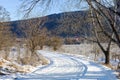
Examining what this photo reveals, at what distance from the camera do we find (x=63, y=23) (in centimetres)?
2755

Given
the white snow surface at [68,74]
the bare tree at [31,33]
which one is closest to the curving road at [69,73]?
the white snow surface at [68,74]

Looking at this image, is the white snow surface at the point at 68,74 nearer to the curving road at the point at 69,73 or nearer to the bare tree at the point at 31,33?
the curving road at the point at 69,73

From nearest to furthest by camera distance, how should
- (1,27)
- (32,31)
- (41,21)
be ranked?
(1,27), (32,31), (41,21)

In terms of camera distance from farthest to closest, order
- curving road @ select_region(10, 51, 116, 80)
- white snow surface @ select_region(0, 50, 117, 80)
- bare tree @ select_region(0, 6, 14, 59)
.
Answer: bare tree @ select_region(0, 6, 14, 59) < curving road @ select_region(10, 51, 116, 80) < white snow surface @ select_region(0, 50, 117, 80)

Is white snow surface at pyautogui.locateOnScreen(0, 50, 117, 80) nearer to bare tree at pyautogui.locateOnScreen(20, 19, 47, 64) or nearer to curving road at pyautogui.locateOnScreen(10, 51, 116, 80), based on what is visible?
curving road at pyautogui.locateOnScreen(10, 51, 116, 80)

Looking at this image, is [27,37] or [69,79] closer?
[69,79]

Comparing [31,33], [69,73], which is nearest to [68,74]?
[69,73]

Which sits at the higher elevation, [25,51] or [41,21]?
[41,21]

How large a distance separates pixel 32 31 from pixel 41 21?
3698 mm

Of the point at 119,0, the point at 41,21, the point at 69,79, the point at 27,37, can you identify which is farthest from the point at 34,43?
the point at 119,0

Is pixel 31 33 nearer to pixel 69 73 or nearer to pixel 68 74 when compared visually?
pixel 69 73

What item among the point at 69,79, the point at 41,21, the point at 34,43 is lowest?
the point at 69,79

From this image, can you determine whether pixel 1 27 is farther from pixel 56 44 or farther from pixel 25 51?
pixel 56 44

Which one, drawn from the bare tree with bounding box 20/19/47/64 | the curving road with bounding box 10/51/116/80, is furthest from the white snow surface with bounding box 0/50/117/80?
the bare tree with bounding box 20/19/47/64
